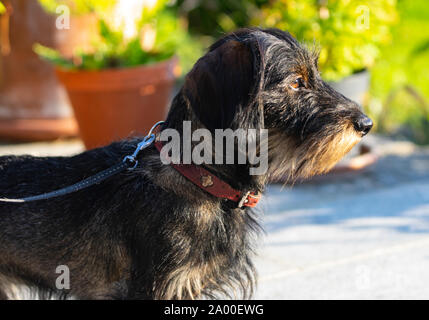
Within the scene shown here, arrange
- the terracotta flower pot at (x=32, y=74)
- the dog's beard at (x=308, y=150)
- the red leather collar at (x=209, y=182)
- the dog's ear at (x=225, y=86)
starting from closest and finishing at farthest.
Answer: the dog's ear at (x=225, y=86) < the red leather collar at (x=209, y=182) < the dog's beard at (x=308, y=150) < the terracotta flower pot at (x=32, y=74)

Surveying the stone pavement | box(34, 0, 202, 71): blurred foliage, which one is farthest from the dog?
box(34, 0, 202, 71): blurred foliage

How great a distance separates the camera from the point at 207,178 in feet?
8.70

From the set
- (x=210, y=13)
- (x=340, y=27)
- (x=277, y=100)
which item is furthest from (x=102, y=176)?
(x=210, y=13)

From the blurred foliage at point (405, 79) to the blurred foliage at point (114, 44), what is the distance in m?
2.80

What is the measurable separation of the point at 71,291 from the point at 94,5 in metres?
3.83

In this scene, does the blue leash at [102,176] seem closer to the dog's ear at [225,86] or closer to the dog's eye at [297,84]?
the dog's ear at [225,86]

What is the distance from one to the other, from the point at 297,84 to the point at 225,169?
0.55 meters

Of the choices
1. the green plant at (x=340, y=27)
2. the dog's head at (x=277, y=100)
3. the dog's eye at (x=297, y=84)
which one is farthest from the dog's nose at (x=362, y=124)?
the green plant at (x=340, y=27)

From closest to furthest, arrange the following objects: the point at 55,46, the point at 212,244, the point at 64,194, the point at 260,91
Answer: the point at 260,91, the point at 212,244, the point at 64,194, the point at 55,46

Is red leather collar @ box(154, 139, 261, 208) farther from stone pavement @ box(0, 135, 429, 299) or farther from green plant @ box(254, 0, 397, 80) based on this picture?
green plant @ box(254, 0, 397, 80)

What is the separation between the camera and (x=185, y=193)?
271 centimetres

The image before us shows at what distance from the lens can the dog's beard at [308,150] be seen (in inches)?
108

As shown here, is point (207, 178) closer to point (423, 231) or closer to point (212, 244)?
point (212, 244)
